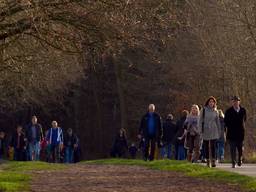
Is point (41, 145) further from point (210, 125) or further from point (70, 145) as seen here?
point (210, 125)

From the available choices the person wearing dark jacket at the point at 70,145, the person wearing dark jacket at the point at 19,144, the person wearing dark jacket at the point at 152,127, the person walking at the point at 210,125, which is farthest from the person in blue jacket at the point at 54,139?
the person walking at the point at 210,125

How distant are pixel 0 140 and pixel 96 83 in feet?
40.8

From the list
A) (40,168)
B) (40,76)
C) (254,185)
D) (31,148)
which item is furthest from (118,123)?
(254,185)

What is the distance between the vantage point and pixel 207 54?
1619 inches

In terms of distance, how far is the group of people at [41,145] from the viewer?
34719 millimetres

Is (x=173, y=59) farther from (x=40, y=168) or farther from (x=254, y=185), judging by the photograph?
(x=254, y=185)

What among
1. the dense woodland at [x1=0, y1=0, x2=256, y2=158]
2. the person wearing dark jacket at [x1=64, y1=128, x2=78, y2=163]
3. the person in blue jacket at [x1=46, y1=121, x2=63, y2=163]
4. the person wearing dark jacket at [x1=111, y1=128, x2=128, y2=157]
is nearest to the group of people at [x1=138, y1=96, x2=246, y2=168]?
the dense woodland at [x1=0, y1=0, x2=256, y2=158]

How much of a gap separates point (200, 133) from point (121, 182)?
15.6ft

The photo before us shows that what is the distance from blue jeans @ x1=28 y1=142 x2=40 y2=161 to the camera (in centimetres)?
3500

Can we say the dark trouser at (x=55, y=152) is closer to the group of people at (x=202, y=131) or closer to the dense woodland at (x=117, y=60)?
the dense woodland at (x=117, y=60)

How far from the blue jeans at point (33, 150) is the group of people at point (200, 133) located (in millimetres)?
4984

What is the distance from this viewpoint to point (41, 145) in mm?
37594

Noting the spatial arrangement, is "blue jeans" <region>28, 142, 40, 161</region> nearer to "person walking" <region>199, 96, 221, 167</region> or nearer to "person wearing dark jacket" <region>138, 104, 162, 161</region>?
"person wearing dark jacket" <region>138, 104, 162, 161</region>

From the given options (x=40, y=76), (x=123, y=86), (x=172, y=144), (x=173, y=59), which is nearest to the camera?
(x=40, y=76)
